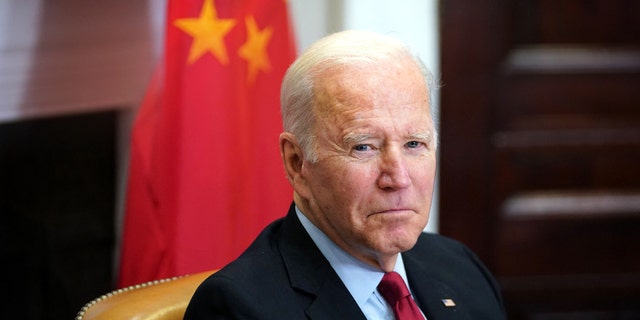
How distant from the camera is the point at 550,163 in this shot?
343 cm

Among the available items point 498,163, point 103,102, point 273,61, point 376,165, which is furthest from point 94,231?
point 376,165

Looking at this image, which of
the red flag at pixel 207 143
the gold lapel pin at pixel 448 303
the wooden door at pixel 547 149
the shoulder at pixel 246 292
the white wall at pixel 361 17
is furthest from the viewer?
Result: the wooden door at pixel 547 149

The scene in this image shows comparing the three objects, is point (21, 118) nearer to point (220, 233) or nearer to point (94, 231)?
point (94, 231)

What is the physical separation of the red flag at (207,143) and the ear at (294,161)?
30.0 inches

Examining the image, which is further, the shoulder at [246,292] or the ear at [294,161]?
the ear at [294,161]

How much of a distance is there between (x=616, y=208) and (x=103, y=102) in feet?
5.57

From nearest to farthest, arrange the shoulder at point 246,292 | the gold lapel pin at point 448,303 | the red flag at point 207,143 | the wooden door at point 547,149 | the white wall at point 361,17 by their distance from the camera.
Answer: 1. the shoulder at point 246,292
2. the gold lapel pin at point 448,303
3. the red flag at point 207,143
4. the white wall at point 361,17
5. the wooden door at point 547,149

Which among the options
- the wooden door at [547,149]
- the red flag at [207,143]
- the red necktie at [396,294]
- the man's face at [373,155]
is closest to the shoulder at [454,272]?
the red necktie at [396,294]

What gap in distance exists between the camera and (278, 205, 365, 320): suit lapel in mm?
1691

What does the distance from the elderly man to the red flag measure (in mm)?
762

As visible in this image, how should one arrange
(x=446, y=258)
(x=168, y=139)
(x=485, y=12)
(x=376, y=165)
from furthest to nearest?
(x=485, y=12) < (x=168, y=139) < (x=446, y=258) < (x=376, y=165)

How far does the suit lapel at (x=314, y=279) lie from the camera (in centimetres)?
169

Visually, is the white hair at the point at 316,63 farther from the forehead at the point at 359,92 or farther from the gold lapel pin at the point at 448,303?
the gold lapel pin at the point at 448,303

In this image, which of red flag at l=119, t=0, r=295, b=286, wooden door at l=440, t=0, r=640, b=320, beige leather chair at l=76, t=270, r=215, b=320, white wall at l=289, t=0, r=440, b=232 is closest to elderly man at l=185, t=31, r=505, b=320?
beige leather chair at l=76, t=270, r=215, b=320
